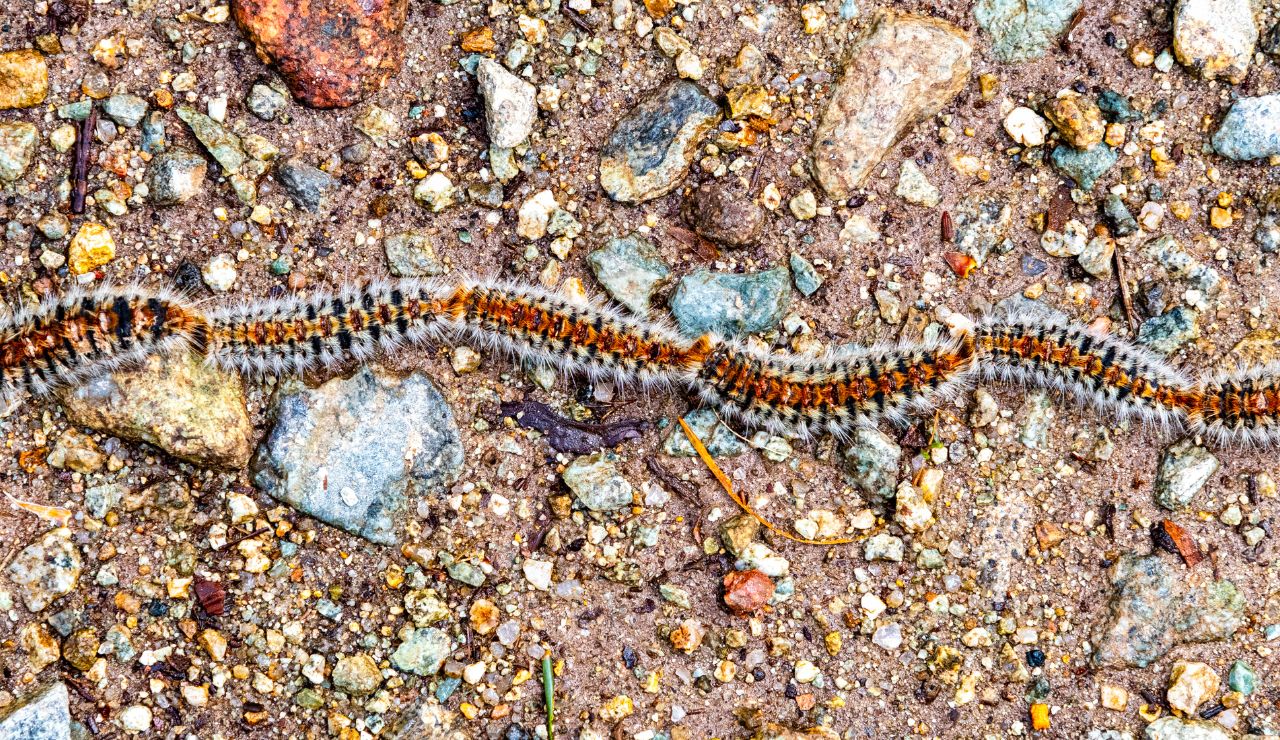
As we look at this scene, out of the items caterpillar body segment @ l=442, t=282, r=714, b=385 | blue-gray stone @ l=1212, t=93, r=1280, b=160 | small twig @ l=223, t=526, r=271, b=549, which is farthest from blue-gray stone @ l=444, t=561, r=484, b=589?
blue-gray stone @ l=1212, t=93, r=1280, b=160

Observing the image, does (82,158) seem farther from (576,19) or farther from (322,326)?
(576,19)

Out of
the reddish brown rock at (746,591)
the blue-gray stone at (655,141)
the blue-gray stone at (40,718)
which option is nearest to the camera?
the blue-gray stone at (40,718)

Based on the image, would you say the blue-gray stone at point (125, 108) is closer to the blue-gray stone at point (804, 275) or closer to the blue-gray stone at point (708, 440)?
the blue-gray stone at point (708, 440)

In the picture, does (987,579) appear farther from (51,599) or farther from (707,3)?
(51,599)

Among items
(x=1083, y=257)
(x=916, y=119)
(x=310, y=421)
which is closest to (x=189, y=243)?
(x=310, y=421)

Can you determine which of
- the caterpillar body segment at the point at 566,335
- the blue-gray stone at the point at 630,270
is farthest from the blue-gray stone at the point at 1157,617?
the blue-gray stone at the point at 630,270
